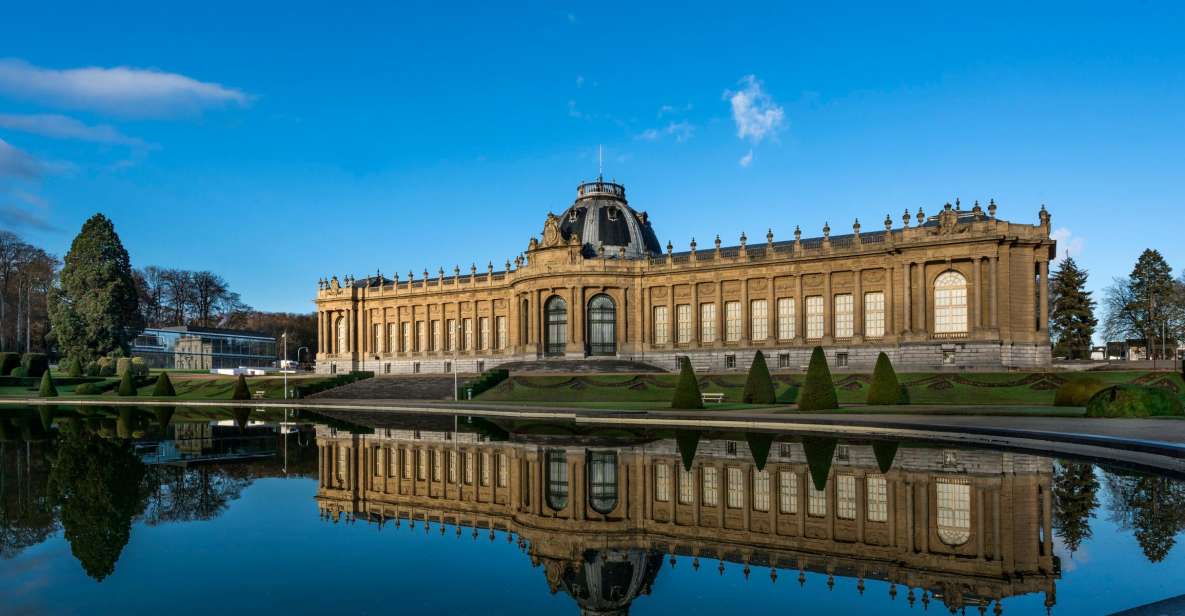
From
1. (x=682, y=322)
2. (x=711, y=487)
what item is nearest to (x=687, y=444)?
(x=711, y=487)

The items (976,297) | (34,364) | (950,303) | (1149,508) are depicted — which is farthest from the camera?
(34,364)

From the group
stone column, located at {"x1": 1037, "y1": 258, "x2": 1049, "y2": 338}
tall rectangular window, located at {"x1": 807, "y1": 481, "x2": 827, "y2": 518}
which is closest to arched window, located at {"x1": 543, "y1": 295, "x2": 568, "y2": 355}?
stone column, located at {"x1": 1037, "y1": 258, "x2": 1049, "y2": 338}

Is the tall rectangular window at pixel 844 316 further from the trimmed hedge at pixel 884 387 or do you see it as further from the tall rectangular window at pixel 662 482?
the tall rectangular window at pixel 662 482

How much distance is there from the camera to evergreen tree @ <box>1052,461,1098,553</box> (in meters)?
13.3

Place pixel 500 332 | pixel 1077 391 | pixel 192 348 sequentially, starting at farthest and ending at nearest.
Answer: pixel 192 348, pixel 500 332, pixel 1077 391

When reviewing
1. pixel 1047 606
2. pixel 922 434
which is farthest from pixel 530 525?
pixel 922 434

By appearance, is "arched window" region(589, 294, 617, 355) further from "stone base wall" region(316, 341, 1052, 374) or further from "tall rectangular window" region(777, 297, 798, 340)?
"tall rectangular window" region(777, 297, 798, 340)

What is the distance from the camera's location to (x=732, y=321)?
67.2 meters

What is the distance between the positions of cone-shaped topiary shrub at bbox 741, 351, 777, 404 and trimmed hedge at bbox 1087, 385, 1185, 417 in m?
17.0

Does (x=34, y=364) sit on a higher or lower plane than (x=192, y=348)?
lower

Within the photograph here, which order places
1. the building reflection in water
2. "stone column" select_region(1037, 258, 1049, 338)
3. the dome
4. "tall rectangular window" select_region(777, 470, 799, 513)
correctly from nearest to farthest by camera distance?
the building reflection in water
"tall rectangular window" select_region(777, 470, 799, 513)
"stone column" select_region(1037, 258, 1049, 338)
the dome

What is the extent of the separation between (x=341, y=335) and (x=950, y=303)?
6348cm

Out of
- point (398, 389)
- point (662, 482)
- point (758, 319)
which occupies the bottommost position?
point (398, 389)

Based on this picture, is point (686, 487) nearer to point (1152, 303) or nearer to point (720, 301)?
point (720, 301)
